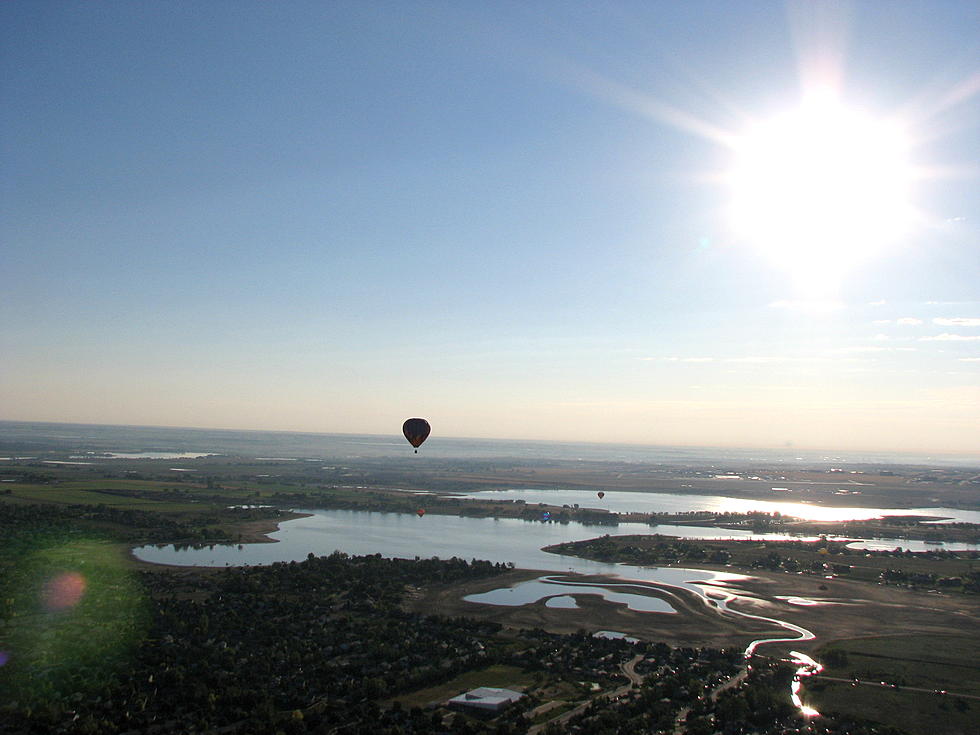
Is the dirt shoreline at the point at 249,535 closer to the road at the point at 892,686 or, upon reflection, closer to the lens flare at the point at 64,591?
the lens flare at the point at 64,591

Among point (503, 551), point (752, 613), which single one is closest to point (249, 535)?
point (503, 551)

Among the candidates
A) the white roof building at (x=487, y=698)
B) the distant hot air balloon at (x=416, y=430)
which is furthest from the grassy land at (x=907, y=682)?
the distant hot air balloon at (x=416, y=430)

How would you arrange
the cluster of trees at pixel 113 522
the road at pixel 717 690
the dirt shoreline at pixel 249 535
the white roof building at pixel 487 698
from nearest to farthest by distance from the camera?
the road at pixel 717 690 < the white roof building at pixel 487 698 < the dirt shoreline at pixel 249 535 < the cluster of trees at pixel 113 522

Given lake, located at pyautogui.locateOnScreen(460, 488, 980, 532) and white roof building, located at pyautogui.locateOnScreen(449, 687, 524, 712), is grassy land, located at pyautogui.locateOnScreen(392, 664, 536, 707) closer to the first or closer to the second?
white roof building, located at pyautogui.locateOnScreen(449, 687, 524, 712)

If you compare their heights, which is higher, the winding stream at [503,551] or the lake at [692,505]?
the lake at [692,505]

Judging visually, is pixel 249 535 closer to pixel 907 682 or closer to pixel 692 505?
pixel 907 682

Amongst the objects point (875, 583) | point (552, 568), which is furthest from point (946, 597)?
point (552, 568)
